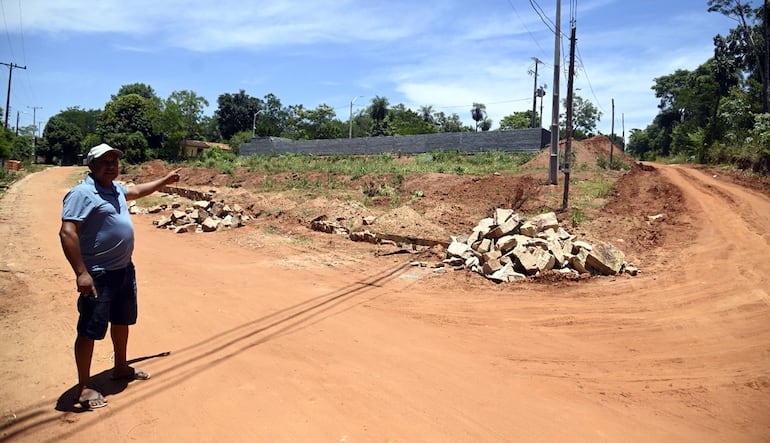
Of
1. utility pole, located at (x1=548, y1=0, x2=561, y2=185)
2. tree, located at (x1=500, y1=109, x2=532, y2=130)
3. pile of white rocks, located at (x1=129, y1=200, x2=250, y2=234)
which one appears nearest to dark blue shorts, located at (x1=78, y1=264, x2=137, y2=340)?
pile of white rocks, located at (x1=129, y1=200, x2=250, y2=234)

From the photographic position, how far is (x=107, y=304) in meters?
3.72

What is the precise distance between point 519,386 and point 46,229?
14528 mm

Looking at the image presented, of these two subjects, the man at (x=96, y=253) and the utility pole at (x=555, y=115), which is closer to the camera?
the man at (x=96, y=253)

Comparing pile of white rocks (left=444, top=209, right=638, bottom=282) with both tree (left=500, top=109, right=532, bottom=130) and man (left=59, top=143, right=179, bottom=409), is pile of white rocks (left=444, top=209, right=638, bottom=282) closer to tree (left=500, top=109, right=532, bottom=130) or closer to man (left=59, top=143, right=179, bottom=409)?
man (left=59, top=143, right=179, bottom=409)

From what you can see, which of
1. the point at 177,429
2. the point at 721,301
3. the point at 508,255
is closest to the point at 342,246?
the point at 508,255

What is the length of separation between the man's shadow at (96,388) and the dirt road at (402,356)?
0.03 metres

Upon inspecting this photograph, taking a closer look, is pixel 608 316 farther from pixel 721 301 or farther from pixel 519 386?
pixel 519 386

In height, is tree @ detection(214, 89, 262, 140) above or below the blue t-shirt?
above

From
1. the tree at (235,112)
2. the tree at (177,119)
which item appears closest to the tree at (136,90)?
the tree at (235,112)

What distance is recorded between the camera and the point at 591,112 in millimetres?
75875

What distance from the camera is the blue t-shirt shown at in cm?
356

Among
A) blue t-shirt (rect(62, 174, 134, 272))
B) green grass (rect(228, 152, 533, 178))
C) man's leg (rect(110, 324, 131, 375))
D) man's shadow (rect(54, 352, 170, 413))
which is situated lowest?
man's shadow (rect(54, 352, 170, 413))

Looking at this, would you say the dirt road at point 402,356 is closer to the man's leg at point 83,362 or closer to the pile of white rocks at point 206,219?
the man's leg at point 83,362

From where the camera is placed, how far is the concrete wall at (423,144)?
27906mm
